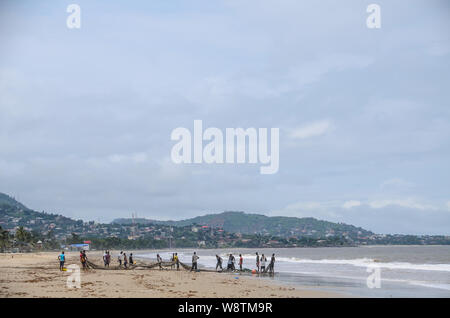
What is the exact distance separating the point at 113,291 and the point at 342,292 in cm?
1117

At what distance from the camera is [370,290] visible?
24.0m

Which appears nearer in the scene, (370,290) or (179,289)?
(179,289)
